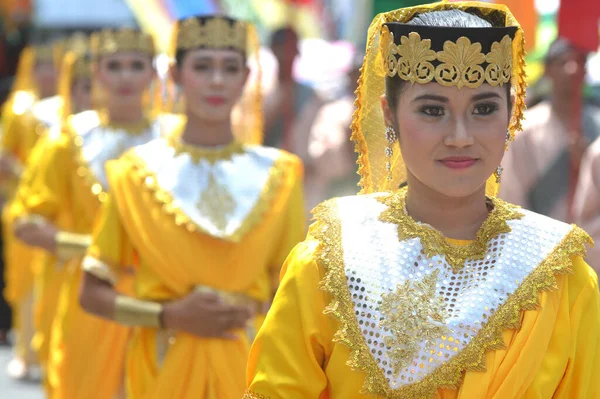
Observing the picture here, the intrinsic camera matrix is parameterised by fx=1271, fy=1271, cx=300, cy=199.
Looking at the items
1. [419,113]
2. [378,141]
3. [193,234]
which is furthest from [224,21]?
[419,113]

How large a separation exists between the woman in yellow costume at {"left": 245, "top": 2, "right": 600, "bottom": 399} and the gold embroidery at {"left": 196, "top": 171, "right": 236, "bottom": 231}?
1537mm

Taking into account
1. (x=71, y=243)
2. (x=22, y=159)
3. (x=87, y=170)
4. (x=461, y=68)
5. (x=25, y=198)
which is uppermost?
(x=461, y=68)

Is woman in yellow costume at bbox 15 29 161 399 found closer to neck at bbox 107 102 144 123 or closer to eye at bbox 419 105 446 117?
neck at bbox 107 102 144 123

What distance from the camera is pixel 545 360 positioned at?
103 inches

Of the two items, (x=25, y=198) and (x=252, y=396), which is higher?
(x=252, y=396)

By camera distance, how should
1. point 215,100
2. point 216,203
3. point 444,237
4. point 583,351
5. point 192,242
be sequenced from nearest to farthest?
point 583,351 → point 444,237 → point 192,242 → point 216,203 → point 215,100

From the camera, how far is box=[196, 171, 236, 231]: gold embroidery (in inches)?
172

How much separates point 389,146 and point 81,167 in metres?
3.52

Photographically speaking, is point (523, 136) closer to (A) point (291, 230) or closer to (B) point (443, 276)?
(A) point (291, 230)

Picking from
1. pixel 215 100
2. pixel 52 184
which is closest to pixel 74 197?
pixel 52 184

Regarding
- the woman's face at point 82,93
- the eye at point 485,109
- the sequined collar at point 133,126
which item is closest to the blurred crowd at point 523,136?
the woman's face at point 82,93

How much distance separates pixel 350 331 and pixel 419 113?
49cm

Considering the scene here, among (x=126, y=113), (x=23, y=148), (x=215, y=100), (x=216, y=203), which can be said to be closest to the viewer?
(x=216, y=203)

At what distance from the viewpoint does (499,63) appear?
2.73 metres
